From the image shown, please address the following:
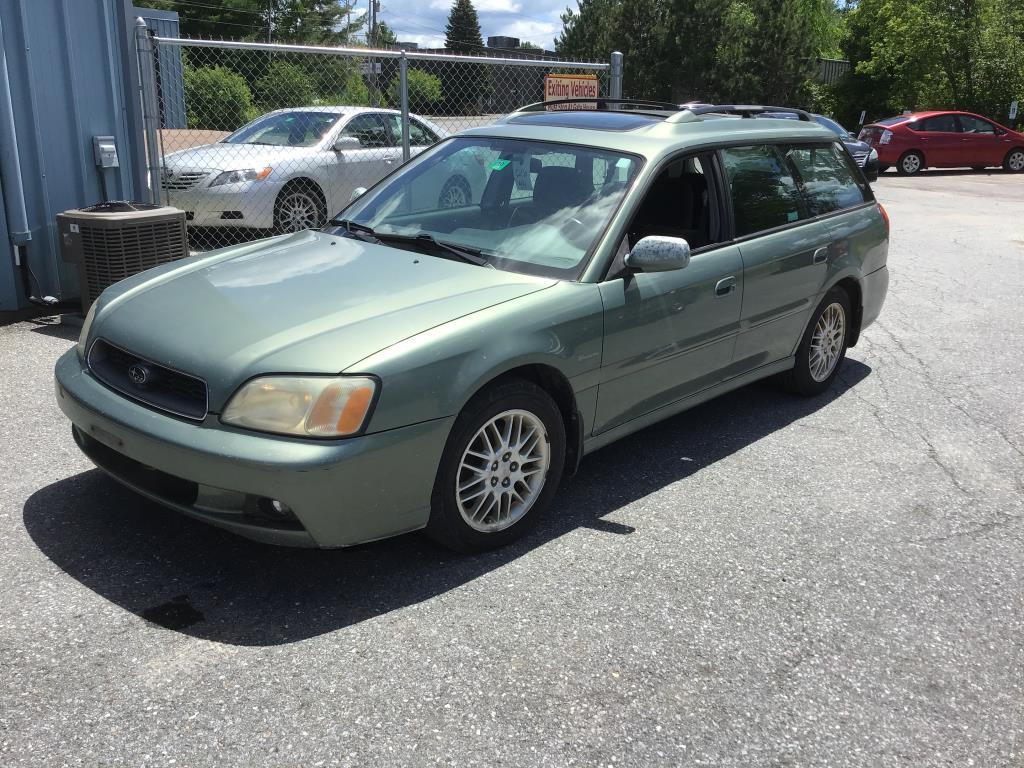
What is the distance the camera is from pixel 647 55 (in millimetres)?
28766

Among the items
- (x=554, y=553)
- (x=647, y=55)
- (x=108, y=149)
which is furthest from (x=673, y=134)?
(x=647, y=55)

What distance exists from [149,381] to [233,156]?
6.22 meters

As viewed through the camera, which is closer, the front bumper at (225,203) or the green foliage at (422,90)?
the front bumper at (225,203)

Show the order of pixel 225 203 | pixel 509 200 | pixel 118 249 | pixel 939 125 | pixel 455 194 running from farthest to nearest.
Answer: pixel 939 125
pixel 225 203
pixel 118 249
pixel 455 194
pixel 509 200

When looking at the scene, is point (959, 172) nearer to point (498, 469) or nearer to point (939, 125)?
point (939, 125)

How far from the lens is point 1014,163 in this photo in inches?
974

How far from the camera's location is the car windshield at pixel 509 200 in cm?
400

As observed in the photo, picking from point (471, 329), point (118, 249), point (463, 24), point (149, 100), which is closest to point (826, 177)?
point (471, 329)

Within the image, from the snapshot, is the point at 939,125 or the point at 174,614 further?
the point at 939,125

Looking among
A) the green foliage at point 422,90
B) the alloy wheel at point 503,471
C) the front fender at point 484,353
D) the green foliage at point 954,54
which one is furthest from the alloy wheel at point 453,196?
the green foliage at point 954,54

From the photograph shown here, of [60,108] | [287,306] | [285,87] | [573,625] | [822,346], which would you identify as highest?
[285,87]

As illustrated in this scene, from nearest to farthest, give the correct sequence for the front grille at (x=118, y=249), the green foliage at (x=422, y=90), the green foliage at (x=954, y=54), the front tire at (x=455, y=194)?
1. the front tire at (x=455, y=194)
2. the front grille at (x=118, y=249)
3. the green foliage at (x=422, y=90)
4. the green foliage at (x=954, y=54)

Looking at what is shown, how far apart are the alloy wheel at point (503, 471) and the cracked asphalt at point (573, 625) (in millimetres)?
179

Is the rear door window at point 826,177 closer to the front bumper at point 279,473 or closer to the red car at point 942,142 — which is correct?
the front bumper at point 279,473
